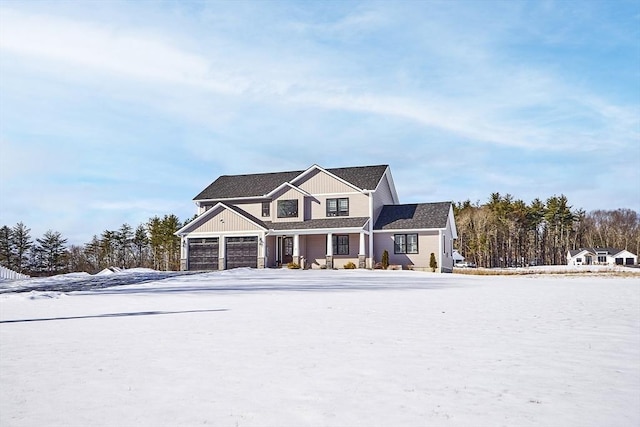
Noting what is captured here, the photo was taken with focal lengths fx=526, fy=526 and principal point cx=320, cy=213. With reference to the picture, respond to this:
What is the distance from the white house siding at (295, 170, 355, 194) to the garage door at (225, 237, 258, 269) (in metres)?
5.50

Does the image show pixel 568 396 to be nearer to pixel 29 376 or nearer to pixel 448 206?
pixel 29 376

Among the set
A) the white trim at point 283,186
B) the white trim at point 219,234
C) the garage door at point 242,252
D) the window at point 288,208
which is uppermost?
the white trim at point 283,186

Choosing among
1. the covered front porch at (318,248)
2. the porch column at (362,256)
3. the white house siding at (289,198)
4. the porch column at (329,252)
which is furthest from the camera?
the white house siding at (289,198)

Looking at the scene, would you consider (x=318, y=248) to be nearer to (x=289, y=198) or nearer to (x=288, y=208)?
(x=288, y=208)

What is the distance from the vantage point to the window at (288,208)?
127 ft

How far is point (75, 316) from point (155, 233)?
57.1m

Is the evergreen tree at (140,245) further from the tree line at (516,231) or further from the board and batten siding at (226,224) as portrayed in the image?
the tree line at (516,231)

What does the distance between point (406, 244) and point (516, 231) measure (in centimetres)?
4233

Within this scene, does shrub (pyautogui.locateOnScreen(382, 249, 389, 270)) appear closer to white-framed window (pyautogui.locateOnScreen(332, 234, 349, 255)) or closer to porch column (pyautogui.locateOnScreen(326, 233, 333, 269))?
white-framed window (pyautogui.locateOnScreen(332, 234, 349, 255))

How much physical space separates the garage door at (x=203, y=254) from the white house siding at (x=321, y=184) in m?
7.70

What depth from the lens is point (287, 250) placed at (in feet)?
128

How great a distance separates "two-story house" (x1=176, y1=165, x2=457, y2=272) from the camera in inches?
1448

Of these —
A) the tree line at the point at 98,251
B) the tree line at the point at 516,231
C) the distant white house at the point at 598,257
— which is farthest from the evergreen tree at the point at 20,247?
the distant white house at the point at 598,257

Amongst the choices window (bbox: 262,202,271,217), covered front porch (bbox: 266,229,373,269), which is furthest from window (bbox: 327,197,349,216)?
window (bbox: 262,202,271,217)
